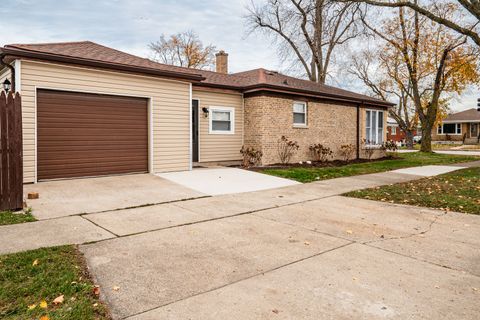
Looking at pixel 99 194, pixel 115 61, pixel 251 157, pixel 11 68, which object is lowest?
pixel 99 194

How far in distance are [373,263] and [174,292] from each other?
91.0 inches

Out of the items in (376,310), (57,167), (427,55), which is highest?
(427,55)

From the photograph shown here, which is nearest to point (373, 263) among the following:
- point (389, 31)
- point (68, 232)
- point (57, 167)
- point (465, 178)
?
point (68, 232)

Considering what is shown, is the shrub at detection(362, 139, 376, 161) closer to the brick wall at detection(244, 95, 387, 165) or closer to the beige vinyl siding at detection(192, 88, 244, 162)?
the brick wall at detection(244, 95, 387, 165)

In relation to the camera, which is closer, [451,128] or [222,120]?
[222,120]

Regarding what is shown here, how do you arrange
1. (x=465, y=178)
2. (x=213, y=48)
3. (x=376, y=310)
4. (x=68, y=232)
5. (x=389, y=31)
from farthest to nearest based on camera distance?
1. (x=213, y=48)
2. (x=389, y=31)
3. (x=465, y=178)
4. (x=68, y=232)
5. (x=376, y=310)

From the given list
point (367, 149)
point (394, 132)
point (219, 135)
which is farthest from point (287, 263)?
point (394, 132)

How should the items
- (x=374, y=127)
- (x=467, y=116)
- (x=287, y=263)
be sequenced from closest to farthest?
1. (x=287, y=263)
2. (x=374, y=127)
3. (x=467, y=116)

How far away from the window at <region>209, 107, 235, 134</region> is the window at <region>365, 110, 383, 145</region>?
920 cm

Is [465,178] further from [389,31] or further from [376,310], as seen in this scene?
[389,31]

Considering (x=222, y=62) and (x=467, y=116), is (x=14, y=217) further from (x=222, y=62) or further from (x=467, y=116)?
(x=467, y=116)

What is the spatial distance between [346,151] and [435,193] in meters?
9.74

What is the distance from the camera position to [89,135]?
10336 mm

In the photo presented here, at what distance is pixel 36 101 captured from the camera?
30.7ft
